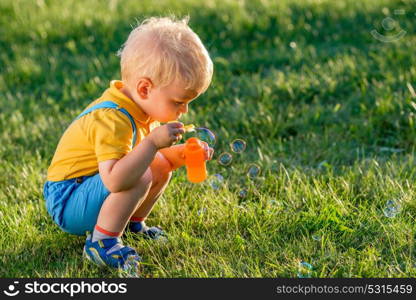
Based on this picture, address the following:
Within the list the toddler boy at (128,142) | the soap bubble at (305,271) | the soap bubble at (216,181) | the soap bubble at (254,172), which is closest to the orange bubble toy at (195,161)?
the toddler boy at (128,142)

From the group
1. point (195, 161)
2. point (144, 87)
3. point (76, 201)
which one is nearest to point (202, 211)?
point (195, 161)

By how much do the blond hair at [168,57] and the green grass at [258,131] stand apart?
713 millimetres

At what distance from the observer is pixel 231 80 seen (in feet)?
15.7

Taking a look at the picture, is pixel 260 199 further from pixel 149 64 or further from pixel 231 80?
pixel 231 80

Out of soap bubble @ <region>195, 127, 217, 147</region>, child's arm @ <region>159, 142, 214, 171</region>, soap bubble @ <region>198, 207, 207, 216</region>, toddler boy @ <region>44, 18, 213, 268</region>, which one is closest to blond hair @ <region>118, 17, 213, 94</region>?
toddler boy @ <region>44, 18, 213, 268</region>

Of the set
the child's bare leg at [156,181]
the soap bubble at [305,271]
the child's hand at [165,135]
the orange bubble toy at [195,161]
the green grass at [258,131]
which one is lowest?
the green grass at [258,131]

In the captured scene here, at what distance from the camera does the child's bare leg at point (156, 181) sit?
9.11 feet

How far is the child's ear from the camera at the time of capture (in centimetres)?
254

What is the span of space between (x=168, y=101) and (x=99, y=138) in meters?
0.30

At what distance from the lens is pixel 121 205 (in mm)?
2604

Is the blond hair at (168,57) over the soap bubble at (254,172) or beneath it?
over

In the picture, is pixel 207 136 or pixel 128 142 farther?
pixel 207 136

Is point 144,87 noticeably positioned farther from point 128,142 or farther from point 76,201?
point 76,201

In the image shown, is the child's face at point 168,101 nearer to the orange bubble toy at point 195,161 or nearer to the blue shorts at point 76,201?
the orange bubble toy at point 195,161
